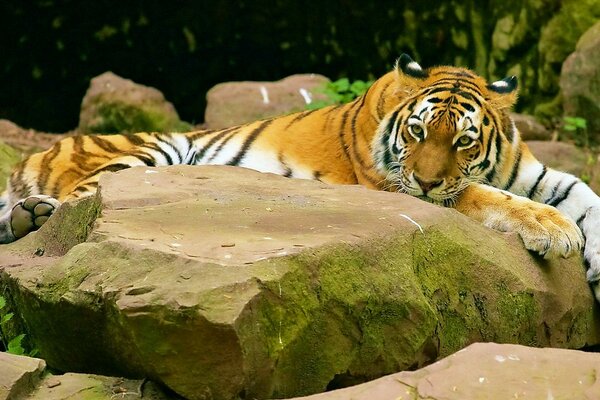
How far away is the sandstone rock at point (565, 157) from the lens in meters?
8.20

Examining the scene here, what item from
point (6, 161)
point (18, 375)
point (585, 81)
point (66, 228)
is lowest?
point (585, 81)

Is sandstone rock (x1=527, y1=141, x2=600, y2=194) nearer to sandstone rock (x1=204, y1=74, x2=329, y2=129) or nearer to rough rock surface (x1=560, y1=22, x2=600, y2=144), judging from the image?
rough rock surface (x1=560, y1=22, x2=600, y2=144)

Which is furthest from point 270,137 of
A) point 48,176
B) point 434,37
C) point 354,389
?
point 434,37

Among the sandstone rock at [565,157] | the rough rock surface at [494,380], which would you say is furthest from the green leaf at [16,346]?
the sandstone rock at [565,157]

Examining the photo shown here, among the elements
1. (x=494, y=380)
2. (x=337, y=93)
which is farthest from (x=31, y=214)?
(x=337, y=93)

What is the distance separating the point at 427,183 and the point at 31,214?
195 cm

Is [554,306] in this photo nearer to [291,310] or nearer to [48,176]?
[291,310]

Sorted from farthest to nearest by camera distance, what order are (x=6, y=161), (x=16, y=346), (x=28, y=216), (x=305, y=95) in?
(x=305, y=95) < (x=6, y=161) < (x=28, y=216) < (x=16, y=346)

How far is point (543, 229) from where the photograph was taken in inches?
164

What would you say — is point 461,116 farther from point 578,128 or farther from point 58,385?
point 578,128

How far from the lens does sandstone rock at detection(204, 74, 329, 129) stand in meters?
8.78

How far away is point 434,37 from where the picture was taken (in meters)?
9.66

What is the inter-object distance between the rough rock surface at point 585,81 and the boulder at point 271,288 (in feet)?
16.1

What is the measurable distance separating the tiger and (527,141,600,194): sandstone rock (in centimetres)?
290
